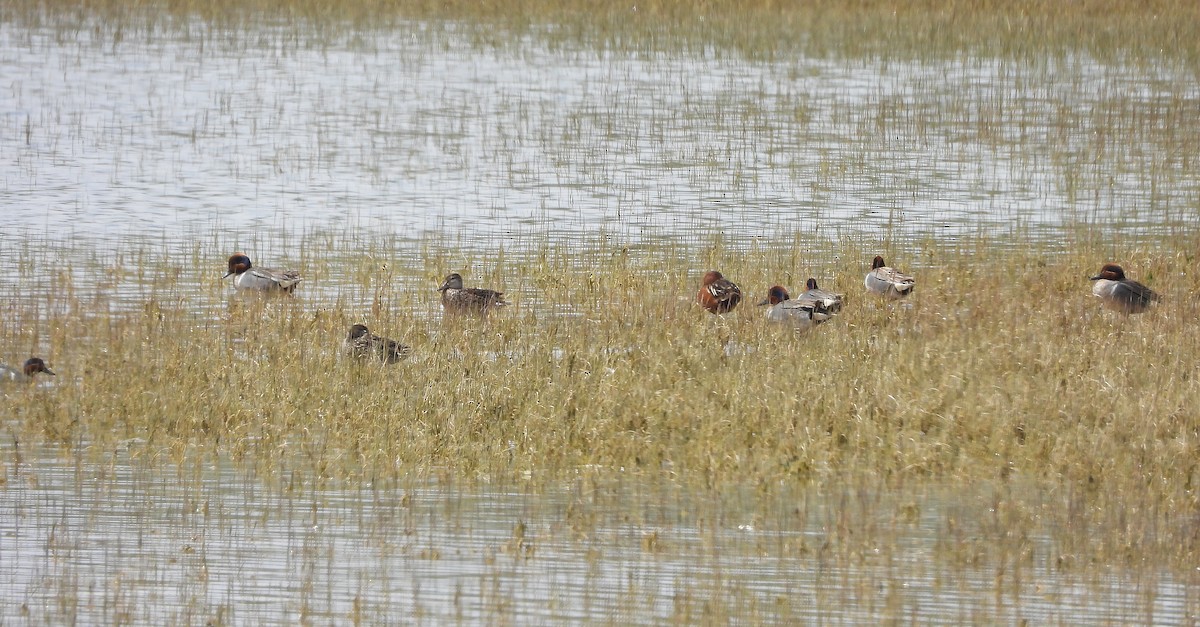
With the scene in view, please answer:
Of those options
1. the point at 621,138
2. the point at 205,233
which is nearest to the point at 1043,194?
the point at 621,138

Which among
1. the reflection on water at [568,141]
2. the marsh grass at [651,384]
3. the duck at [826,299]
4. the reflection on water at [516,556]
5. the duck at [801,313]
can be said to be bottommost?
the reflection on water at [516,556]

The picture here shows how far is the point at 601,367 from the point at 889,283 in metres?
3.11

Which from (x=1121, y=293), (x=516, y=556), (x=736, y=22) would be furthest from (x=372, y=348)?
(x=736, y=22)

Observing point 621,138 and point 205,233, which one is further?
point 621,138

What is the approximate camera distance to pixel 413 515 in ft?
28.2

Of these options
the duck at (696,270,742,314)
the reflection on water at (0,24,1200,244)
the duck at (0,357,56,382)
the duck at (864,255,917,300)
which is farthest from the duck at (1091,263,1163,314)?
the duck at (0,357,56,382)

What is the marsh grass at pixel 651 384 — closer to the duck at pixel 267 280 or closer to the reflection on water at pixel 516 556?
the duck at pixel 267 280

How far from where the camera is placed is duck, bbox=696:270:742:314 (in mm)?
12781

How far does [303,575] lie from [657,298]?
20.5 ft

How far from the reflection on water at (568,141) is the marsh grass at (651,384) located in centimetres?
345

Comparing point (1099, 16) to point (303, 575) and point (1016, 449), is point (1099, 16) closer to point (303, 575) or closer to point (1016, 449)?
point (1016, 449)

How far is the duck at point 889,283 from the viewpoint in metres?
13.2

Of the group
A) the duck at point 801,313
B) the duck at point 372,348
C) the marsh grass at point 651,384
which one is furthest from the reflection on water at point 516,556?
the duck at point 801,313

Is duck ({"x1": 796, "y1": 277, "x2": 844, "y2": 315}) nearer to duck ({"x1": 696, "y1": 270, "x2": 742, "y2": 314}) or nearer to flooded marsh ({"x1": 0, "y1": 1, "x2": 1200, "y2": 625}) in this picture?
flooded marsh ({"x1": 0, "y1": 1, "x2": 1200, "y2": 625})
